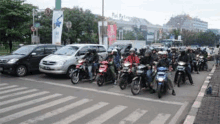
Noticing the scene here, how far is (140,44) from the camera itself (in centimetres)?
3058

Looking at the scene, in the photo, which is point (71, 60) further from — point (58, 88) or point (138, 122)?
point (138, 122)

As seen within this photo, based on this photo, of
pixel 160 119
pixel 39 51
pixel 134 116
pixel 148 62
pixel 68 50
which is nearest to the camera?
pixel 160 119

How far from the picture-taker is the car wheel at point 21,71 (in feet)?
35.1

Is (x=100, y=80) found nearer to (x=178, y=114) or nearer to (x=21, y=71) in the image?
(x=178, y=114)

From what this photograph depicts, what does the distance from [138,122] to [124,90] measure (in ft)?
11.3

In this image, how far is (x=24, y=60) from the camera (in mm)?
10820

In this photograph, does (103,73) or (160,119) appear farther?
(103,73)

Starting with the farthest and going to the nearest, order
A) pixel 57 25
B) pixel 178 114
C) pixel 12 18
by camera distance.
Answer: pixel 12 18
pixel 57 25
pixel 178 114

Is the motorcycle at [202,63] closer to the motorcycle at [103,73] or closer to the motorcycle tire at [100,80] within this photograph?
the motorcycle at [103,73]

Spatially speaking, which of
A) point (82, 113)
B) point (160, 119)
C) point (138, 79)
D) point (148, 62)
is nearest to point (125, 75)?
point (138, 79)

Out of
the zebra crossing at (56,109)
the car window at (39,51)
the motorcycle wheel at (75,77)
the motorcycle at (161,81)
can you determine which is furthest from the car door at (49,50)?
the motorcycle at (161,81)

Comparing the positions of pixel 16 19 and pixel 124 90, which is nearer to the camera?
pixel 124 90

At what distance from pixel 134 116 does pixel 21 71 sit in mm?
7648

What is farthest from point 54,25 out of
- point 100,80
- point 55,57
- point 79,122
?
point 79,122
